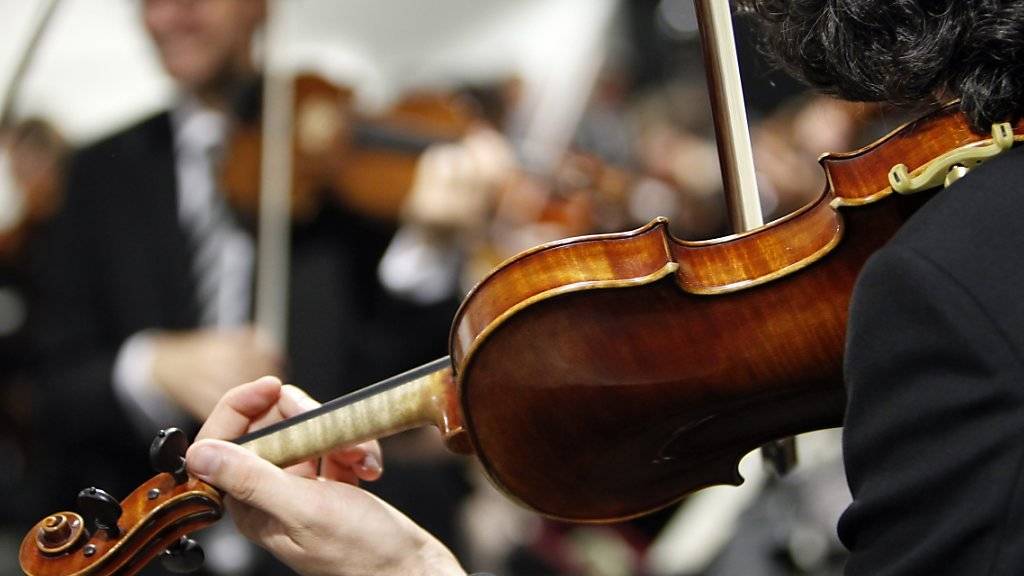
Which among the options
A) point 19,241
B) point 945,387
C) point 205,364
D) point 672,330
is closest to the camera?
point 945,387

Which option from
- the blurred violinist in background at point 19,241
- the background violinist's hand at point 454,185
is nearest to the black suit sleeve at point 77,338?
the background violinist's hand at point 454,185

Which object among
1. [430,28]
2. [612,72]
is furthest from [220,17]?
[612,72]

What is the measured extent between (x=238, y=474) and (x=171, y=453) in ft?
0.17

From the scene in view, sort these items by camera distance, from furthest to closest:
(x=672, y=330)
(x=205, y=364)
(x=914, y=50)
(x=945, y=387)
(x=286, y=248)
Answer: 1. (x=286, y=248)
2. (x=205, y=364)
3. (x=672, y=330)
4. (x=914, y=50)
5. (x=945, y=387)

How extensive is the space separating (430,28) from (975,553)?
4.31 meters

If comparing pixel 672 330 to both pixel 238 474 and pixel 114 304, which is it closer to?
pixel 238 474

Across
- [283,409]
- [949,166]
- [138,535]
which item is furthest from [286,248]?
[949,166]

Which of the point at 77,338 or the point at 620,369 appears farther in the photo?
the point at 77,338

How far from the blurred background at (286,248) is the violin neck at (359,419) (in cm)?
55

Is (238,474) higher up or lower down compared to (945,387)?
lower down

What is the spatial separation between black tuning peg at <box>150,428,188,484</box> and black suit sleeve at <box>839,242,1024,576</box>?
509mm

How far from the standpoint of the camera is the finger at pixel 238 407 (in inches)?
41.7

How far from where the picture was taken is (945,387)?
0.64m

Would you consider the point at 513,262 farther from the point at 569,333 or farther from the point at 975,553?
the point at 975,553
